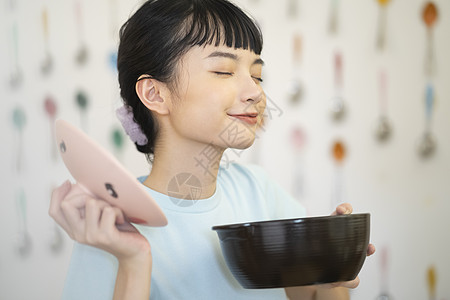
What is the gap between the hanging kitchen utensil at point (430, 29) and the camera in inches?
67.8

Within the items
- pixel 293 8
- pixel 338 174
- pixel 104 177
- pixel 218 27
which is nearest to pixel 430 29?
pixel 293 8

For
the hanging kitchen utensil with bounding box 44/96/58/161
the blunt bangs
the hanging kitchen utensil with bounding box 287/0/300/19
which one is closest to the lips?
the blunt bangs

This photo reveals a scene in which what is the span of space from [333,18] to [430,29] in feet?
1.19

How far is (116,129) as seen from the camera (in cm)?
173

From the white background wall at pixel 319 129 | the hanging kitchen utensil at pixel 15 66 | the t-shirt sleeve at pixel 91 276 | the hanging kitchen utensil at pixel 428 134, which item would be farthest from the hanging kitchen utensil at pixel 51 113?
the hanging kitchen utensil at pixel 428 134

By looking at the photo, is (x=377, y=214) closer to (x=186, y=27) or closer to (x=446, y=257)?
(x=446, y=257)

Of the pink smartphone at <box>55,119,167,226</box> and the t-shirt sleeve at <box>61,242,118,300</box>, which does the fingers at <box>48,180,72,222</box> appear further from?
the t-shirt sleeve at <box>61,242,118,300</box>

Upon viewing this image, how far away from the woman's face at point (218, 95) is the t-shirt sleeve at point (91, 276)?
0.27 m

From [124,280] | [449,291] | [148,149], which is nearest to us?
[124,280]

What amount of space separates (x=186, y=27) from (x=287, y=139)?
3.16 ft

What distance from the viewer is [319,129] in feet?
5.69

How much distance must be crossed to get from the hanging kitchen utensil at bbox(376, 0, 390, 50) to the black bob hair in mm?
981

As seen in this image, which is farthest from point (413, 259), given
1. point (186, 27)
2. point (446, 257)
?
point (186, 27)

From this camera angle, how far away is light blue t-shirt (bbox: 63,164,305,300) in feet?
2.39
